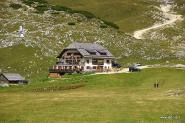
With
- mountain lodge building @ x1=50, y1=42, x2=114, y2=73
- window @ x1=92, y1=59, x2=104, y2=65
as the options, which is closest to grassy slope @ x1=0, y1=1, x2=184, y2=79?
mountain lodge building @ x1=50, y1=42, x2=114, y2=73

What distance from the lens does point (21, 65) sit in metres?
132

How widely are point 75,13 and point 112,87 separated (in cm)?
10000

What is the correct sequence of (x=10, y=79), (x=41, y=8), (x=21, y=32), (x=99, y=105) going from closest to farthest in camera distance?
1. (x=99, y=105)
2. (x=10, y=79)
3. (x=21, y=32)
4. (x=41, y=8)

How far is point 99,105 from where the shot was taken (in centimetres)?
6525

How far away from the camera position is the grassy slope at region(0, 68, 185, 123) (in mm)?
54834

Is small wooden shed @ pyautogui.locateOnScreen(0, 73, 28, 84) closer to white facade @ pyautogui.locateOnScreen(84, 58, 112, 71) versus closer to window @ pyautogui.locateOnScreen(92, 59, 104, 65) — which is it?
white facade @ pyautogui.locateOnScreen(84, 58, 112, 71)

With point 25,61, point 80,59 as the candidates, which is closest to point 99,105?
point 80,59

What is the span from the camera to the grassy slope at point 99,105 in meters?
54.8

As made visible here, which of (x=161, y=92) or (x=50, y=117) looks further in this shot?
(x=161, y=92)

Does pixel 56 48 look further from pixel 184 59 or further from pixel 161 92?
pixel 161 92

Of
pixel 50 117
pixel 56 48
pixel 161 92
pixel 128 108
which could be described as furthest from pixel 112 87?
pixel 56 48

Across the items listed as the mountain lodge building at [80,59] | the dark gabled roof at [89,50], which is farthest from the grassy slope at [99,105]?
the dark gabled roof at [89,50]

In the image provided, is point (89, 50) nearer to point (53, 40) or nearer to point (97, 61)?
point (97, 61)

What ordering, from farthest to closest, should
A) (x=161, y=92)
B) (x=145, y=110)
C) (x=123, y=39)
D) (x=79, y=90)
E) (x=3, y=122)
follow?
(x=123, y=39) < (x=79, y=90) < (x=161, y=92) < (x=145, y=110) < (x=3, y=122)
